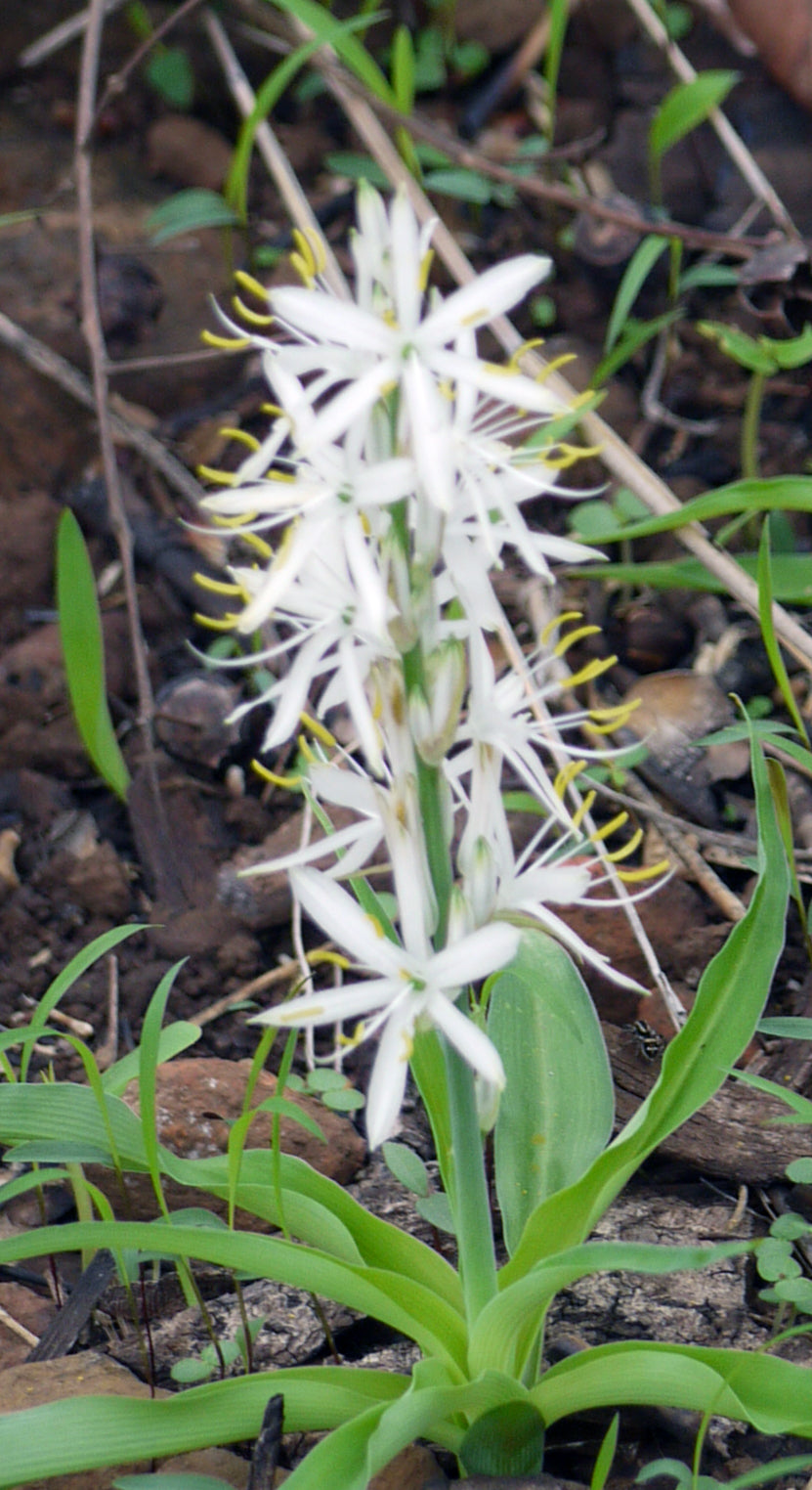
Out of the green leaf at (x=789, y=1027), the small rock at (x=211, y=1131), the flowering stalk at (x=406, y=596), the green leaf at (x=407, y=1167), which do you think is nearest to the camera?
the flowering stalk at (x=406, y=596)

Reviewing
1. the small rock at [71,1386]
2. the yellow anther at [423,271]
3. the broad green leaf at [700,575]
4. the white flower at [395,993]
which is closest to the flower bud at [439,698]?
the white flower at [395,993]

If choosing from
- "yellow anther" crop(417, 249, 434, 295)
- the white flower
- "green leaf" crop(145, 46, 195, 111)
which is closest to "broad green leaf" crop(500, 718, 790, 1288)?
the white flower

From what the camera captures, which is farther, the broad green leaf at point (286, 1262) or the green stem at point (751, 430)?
the green stem at point (751, 430)

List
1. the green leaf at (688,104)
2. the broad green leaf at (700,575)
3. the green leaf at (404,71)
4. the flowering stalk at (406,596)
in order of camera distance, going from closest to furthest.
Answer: the flowering stalk at (406,596)
the broad green leaf at (700,575)
the green leaf at (688,104)
the green leaf at (404,71)

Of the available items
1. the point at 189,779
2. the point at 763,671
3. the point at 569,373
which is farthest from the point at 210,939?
the point at 569,373

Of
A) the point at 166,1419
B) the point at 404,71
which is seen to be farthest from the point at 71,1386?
the point at 404,71

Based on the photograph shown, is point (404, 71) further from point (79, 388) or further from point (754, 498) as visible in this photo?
point (754, 498)

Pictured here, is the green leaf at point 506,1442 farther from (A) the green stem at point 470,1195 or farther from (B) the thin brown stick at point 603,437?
(B) the thin brown stick at point 603,437

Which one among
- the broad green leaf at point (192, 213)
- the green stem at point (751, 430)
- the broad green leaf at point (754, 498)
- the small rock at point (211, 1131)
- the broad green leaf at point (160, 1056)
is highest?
the broad green leaf at point (192, 213)
